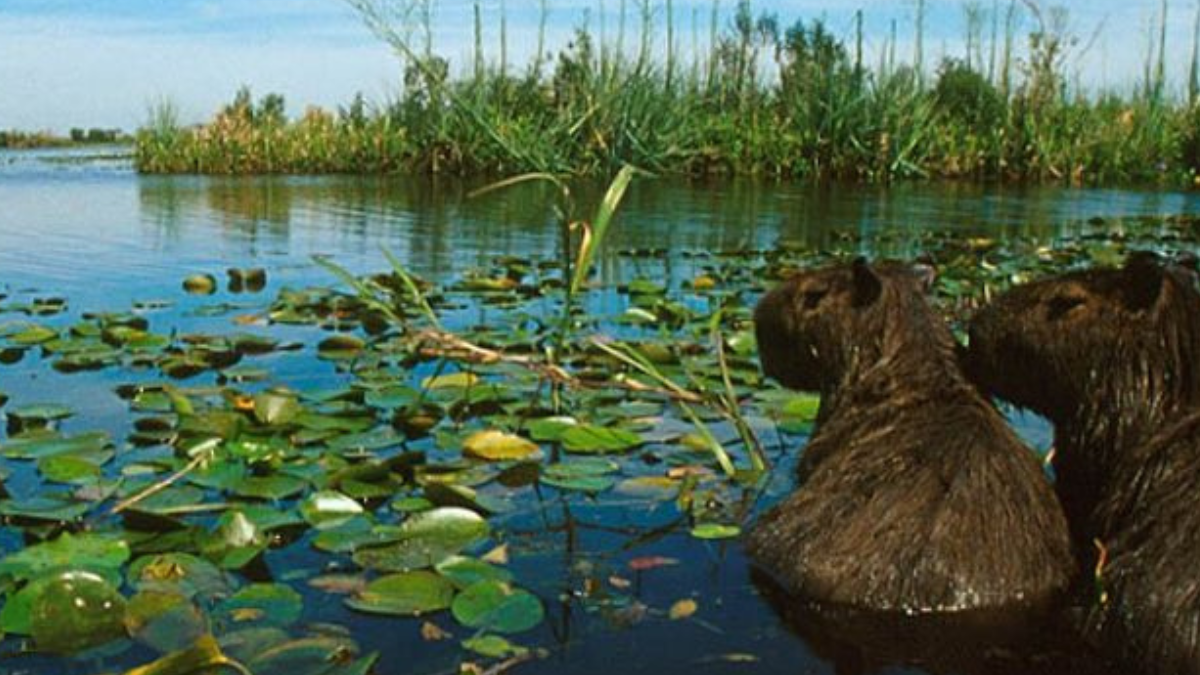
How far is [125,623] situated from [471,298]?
4.93m

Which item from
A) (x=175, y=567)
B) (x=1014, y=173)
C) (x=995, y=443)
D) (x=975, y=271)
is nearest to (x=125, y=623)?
(x=175, y=567)

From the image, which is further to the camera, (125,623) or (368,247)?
(368,247)

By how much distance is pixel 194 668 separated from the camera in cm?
241

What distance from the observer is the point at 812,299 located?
4.00 meters

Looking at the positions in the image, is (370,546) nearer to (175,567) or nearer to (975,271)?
(175,567)

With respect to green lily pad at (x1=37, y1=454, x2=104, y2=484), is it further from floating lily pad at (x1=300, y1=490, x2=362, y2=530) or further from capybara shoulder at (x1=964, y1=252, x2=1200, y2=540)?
capybara shoulder at (x1=964, y1=252, x2=1200, y2=540)

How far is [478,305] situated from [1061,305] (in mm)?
4442

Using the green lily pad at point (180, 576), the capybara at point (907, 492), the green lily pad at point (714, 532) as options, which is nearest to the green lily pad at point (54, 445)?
the green lily pad at point (180, 576)

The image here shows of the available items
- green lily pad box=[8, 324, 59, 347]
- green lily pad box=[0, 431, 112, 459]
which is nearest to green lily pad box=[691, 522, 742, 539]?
green lily pad box=[0, 431, 112, 459]

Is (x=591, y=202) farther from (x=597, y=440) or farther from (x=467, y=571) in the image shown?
(x=467, y=571)

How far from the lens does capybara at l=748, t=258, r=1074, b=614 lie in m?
3.01

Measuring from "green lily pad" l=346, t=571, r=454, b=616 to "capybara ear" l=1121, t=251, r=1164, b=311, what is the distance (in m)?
1.84

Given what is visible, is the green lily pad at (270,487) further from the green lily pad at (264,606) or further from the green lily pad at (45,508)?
the green lily pad at (264,606)

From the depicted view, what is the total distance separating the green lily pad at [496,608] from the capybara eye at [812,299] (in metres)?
1.38
